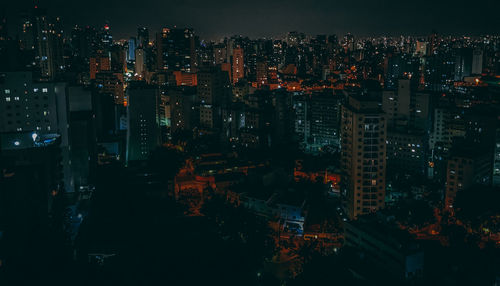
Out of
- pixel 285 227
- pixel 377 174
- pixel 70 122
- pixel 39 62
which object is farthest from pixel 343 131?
pixel 39 62

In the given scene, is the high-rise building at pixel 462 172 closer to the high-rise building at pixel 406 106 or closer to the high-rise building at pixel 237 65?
the high-rise building at pixel 406 106

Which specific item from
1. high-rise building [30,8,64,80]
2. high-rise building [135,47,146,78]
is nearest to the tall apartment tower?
high-rise building [30,8,64,80]

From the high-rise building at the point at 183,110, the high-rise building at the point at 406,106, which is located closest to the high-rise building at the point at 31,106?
the high-rise building at the point at 183,110

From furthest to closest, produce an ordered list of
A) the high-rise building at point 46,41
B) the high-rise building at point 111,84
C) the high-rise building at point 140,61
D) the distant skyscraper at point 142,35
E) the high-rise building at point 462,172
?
the distant skyscraper at point 142,35, the high-rise building at point 140,61, the high-rise building at point 111,84, the high-rise building at point 46,41, the high-rise building at point 462,172

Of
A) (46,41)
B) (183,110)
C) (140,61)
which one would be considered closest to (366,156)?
(183,110)

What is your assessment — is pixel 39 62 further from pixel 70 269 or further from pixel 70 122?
pixel 70 269

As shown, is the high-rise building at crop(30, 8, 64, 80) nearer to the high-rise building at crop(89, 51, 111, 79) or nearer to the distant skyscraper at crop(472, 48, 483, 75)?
the high-rise building at crop(89, 51, 111, 79)
